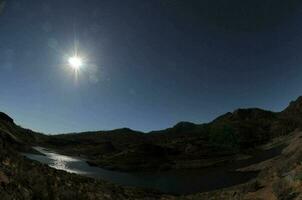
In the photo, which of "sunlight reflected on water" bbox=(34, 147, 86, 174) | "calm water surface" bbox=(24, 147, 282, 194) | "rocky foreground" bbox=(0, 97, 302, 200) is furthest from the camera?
"sunlight reflected on water" bbox=(34, 147, 86, 174)

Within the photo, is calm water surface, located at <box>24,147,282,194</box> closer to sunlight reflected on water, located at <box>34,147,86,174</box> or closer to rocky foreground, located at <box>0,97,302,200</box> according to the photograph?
sunlight reflected on water, located at <box>34,147,86,174</box>

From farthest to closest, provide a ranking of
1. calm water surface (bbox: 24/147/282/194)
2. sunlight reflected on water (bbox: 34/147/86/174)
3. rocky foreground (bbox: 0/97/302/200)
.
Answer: sunlight reflected on water (bbox: 34/147/86/174) → calm water surface (bbox: 24/147/282/194) → rocky foreground (bbox: 0/97/302/200)

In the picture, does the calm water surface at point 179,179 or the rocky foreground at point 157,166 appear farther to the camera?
the calm water surface at point 179,179

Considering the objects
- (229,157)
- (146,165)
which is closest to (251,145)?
(229,157)

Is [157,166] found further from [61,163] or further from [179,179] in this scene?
[61,163]

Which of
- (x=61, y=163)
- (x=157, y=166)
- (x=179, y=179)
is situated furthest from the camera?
(x=157, y=166)

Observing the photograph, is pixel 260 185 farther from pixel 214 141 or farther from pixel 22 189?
pixel 214 141

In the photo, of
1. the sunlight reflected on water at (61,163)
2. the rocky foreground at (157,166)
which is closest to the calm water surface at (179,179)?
the sunlight reflected on water at (61,163)

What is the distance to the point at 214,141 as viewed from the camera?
145 metres

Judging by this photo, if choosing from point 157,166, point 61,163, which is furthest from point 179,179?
point 61,163

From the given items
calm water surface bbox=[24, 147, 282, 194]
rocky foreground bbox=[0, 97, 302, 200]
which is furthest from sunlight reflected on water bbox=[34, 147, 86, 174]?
rocky foreground bbox=[0, 97, 302, 200]

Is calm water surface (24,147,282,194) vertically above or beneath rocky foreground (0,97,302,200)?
beneath

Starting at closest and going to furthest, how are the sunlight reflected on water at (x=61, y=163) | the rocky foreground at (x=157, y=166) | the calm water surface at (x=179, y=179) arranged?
the rocky foreground at (x=157, y=166) → the calm water surface at (x=179, y=179) → the sunlight reflected on water at (x=61, y=163)

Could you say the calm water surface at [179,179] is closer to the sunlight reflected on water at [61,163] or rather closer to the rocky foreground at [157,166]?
the sunlight reflected on water at [61,163]
